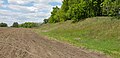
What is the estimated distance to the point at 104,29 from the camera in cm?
3994

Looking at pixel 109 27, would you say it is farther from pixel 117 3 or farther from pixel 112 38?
pixel 112 38

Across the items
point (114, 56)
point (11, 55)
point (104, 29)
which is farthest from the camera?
point (104, 29)

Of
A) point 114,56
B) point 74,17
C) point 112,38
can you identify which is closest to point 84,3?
point 74,17

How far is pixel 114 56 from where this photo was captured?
56.4ft

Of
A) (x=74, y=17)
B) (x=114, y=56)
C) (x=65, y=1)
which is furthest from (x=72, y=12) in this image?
(x=114, y=56)

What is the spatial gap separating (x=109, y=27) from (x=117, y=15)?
15.9 feet

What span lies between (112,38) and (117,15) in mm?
12366

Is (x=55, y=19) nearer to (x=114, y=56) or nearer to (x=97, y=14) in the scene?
(x=97, y=14)

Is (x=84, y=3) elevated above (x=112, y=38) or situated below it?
above

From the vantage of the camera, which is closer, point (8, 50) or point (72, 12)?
point (8, 50)

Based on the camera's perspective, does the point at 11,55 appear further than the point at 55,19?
No

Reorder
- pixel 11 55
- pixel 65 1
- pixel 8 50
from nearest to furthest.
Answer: pixel 11 55
pixel 8 50
pixel 65 1

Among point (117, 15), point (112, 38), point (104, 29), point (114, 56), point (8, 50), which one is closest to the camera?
point (8, 50)

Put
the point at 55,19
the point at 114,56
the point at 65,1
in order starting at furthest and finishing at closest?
1. the point at 55,19
2. the point at 65,1
3. the point at 114,56
